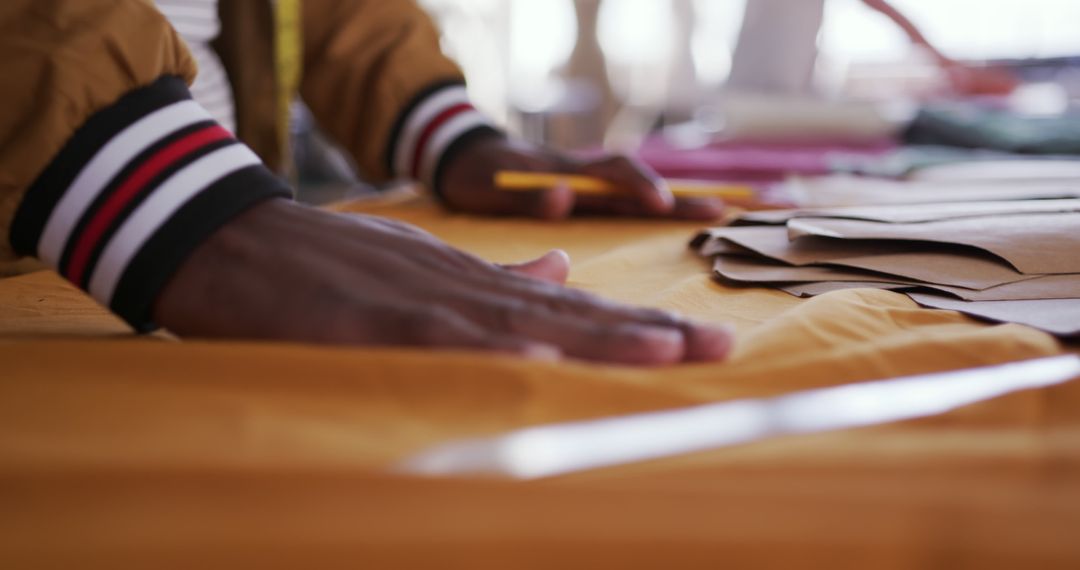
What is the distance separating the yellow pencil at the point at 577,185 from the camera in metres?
0.86

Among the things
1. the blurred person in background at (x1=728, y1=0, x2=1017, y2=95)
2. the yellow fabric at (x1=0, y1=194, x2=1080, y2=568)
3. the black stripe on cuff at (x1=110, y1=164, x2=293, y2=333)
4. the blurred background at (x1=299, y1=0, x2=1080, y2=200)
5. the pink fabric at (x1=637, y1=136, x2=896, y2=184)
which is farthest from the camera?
the blurred background at (x1=299, y1=0, x2=1080, y2=200)

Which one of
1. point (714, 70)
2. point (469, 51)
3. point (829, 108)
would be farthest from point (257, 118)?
point (714, 70)

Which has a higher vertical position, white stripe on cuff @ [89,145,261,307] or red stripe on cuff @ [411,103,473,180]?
white stripe on cuff @ [89,145,261,307]

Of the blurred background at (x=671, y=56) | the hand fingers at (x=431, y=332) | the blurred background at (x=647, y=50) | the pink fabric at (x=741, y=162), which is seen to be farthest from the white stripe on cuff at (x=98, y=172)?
the blurred background at (x=647, y=50)

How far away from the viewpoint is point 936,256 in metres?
0.54

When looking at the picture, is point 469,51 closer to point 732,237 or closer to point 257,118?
point 257,118

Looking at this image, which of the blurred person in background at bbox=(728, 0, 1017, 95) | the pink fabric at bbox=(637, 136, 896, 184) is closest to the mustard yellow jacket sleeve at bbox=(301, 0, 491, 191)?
the pink fabric at bbox=(637, 136, 896, 184)

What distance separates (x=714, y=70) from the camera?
3633mm

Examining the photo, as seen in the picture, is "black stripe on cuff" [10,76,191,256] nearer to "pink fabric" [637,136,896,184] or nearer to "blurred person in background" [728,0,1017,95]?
"pink fabric" [637,136,896,184]

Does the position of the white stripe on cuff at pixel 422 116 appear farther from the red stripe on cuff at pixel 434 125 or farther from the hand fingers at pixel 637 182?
the hand fingers at pixel 637 182

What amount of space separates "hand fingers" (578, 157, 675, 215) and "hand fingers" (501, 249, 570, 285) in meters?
0.37

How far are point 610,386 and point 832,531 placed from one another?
9cm

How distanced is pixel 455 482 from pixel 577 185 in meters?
0.61

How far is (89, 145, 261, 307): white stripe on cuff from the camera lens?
0.41m
